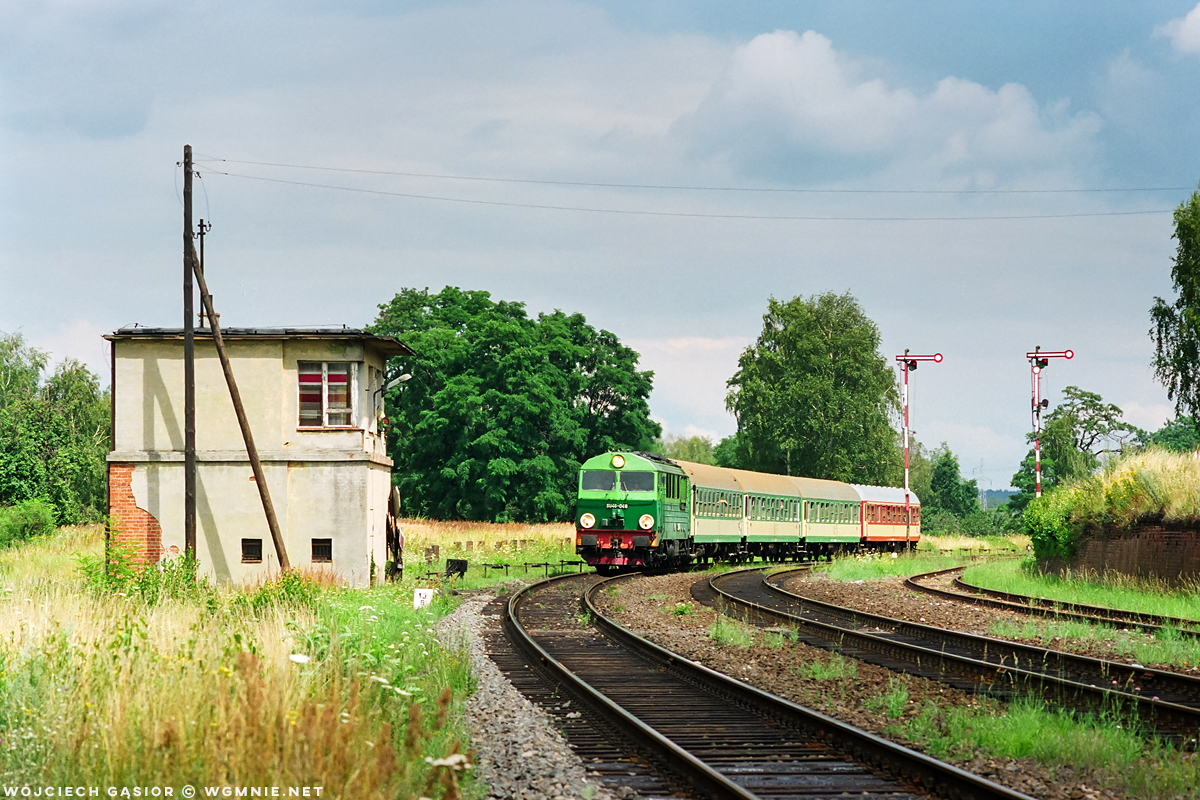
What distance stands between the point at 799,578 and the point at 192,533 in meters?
16.9

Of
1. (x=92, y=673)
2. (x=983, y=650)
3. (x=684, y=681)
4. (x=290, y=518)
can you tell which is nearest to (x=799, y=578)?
(x=290, y=518)

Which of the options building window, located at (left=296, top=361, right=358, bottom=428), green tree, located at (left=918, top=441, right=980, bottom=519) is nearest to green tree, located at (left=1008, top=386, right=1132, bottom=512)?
green tree, located at (left=918, top=441, right=980, bottom=519)

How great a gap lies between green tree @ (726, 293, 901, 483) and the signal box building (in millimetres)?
49001

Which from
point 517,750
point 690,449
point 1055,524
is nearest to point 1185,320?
point 1055,524

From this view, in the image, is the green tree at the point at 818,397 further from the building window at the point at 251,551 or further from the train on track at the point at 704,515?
the building window at the point at 251,551

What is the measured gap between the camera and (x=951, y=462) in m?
132

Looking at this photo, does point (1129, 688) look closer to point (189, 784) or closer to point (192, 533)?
point (189, 784)

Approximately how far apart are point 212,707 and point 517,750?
2.69 metres

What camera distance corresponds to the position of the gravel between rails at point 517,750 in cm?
796

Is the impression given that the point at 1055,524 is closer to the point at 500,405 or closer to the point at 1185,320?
the point at 1185,320

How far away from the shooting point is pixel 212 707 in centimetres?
744

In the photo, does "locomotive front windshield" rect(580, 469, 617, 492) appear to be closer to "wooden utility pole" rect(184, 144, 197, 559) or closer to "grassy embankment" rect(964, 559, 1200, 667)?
"grassy embankment" rect(964, 559, 1200, 667)

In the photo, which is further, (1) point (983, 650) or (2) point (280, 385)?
(2) point (280, 385)

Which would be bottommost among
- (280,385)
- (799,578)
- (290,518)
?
(799,578)
